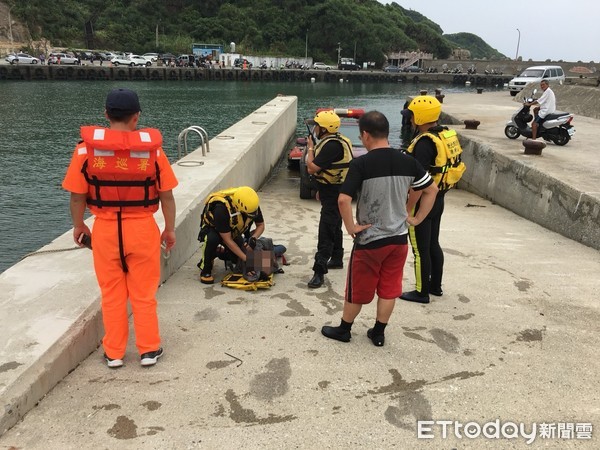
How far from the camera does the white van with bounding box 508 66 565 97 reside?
2695 cm

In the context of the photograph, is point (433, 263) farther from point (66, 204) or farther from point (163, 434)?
point (66, 204)

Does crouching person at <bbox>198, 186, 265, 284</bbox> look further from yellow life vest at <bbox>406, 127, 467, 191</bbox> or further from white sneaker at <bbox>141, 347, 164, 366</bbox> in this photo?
yellow life vest at <bbox>406, 127, 467, 191</bbox>

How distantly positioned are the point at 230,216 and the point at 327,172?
1062 mm

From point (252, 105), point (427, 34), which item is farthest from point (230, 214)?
point (427, 34)

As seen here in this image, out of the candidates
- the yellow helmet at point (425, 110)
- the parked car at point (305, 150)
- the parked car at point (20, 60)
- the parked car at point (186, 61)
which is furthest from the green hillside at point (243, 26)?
the yellow helmet at point (425, 110)

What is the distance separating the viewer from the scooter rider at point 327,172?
454cm

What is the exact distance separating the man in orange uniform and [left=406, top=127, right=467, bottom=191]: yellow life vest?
6.97 feet

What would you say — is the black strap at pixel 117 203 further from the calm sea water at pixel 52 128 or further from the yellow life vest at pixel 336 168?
the calm sea water at pixel 52 128

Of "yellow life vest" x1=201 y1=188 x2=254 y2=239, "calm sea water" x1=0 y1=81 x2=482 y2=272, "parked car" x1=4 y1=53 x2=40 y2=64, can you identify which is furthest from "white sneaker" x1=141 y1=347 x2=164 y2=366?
"parked car" x1=4 y1=53 x2=40 y2=64

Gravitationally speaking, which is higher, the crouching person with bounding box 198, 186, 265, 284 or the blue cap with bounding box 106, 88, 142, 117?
the blue cap with bounding box 106, 88, 142, 117

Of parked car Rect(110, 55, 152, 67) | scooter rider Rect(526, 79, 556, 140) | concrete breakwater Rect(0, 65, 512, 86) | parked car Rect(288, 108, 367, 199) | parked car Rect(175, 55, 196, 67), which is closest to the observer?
parked car Rect(288, 108, 367, 199)

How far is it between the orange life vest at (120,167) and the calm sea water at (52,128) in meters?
6.47

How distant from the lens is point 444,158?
12.7 feet

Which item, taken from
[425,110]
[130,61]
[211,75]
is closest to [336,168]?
[425,110]
